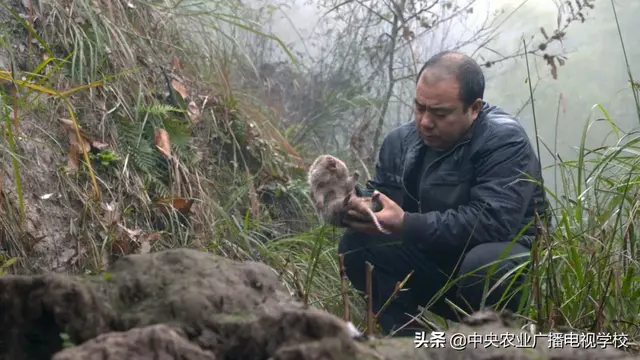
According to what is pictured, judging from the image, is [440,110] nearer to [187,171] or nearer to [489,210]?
[489,210]

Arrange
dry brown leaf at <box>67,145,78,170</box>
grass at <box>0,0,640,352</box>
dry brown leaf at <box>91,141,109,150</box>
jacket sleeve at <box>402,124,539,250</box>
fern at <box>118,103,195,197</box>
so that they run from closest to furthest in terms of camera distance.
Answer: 1. grass at <box>0,0,640,352</box>
2. jacket sleeve at <box>402,124,539,250</box>
3. dry brown leaf at <box>67,145,78,170</box>
4. dry brown leaf at <box>91,141,109,150</box>
5. fern at <box>118,103,195,197</box>

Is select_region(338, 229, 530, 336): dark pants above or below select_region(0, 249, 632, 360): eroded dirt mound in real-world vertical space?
below

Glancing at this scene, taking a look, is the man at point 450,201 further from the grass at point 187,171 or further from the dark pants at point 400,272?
the grass at point 187,171

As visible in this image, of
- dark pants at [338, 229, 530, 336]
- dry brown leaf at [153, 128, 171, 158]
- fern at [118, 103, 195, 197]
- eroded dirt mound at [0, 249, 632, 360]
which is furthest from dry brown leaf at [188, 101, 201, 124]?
eroded dirt mound at [0, 249, 632, 360]

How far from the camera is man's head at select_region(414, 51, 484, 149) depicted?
3350 millimetres

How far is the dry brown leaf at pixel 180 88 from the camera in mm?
4665

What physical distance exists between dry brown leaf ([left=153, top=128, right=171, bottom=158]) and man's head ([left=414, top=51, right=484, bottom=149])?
1.46 m

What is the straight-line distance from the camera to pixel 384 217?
3229mm

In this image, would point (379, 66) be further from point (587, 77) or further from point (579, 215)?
point (579, 215)

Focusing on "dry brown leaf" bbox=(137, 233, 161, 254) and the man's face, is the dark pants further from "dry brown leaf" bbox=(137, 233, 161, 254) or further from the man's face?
"dry brown leaf" bbox=(137, 233, 161, 254)

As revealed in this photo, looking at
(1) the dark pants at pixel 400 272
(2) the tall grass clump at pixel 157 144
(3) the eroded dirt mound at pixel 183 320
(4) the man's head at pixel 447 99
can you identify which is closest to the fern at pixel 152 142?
(2) the tall grass clump at pixel 157 144

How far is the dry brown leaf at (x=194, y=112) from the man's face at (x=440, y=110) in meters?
1.76

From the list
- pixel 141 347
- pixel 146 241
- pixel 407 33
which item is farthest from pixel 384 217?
pixel 407 33

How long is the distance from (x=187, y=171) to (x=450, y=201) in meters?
1.56
